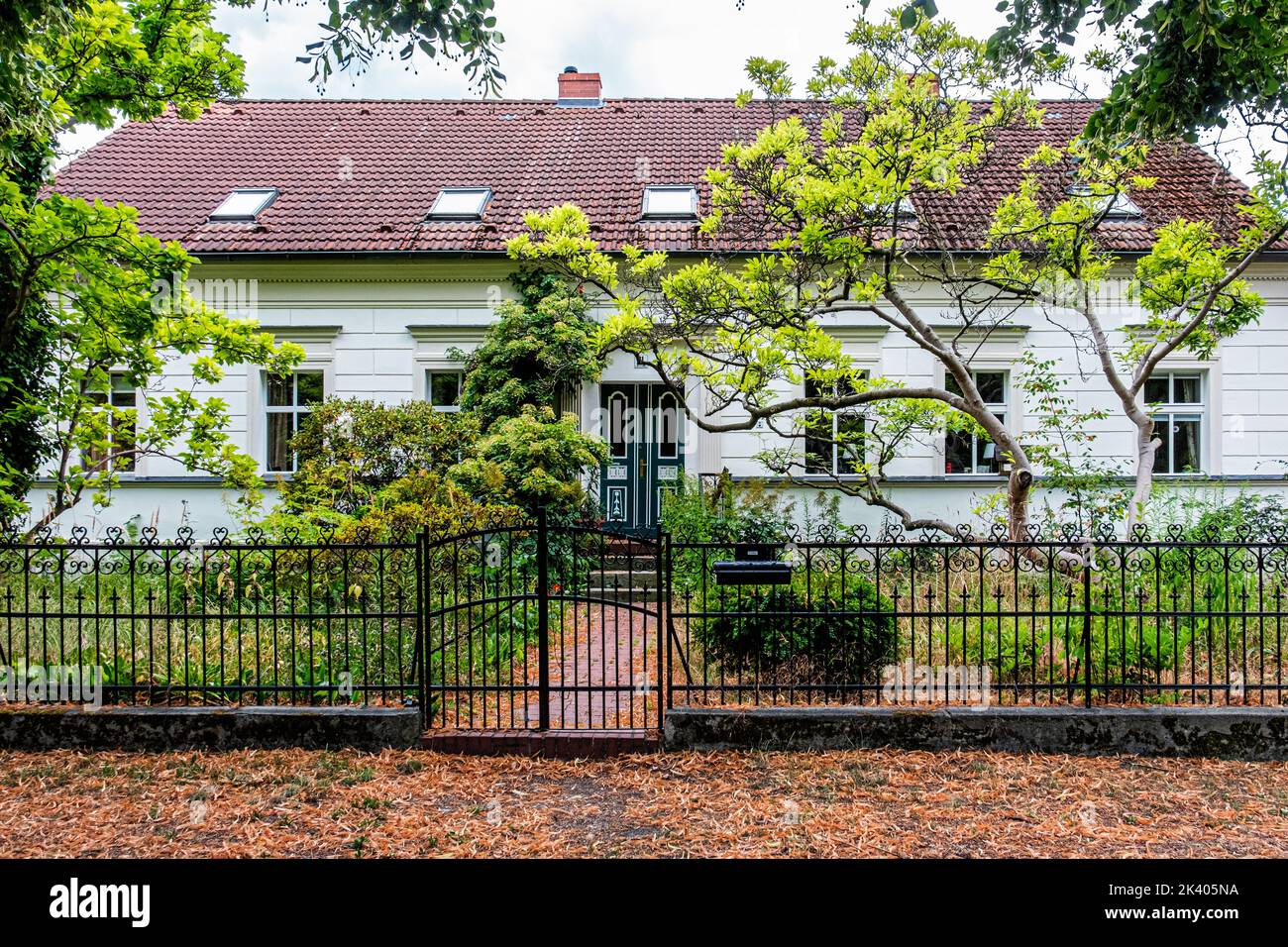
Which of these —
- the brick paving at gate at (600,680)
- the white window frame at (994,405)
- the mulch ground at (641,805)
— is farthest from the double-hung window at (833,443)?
the mulch ground at (641,805)

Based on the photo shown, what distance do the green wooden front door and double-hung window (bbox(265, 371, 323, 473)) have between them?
501 cm

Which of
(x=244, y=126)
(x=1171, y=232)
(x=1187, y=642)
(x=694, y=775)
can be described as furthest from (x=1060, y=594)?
(x=244, y=126)

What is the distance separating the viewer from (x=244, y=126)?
15.9m

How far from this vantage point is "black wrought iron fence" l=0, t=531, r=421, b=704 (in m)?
5.27

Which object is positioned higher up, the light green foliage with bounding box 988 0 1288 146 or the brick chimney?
the brick chimney

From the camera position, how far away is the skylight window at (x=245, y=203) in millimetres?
13445

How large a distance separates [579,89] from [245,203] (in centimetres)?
728

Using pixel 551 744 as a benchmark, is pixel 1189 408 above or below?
above

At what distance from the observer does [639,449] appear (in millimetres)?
12812

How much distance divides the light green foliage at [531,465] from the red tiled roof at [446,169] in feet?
12.5

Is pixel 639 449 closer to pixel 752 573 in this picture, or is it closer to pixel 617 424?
pixel 617 424

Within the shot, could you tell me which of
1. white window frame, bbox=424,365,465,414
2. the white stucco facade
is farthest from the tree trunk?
white window frame, bbox=424,365,465,414

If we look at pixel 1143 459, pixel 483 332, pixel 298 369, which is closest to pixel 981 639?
pixel 1143 459

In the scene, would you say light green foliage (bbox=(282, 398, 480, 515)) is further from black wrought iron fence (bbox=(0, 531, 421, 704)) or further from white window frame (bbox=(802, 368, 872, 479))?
white window frame (bbox=(802, 368, 872, 479))
